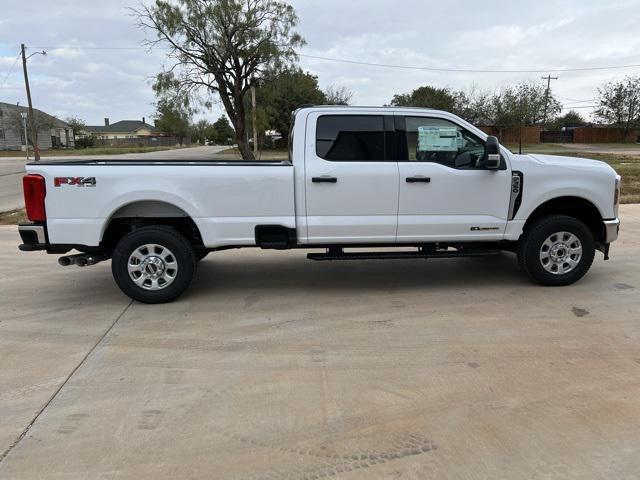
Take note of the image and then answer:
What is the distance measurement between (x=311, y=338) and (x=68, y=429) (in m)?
2.05

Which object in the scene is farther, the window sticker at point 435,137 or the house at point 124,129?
the house at point 124,129

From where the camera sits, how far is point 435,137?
5.78 meters

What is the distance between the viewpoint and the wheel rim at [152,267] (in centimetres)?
555

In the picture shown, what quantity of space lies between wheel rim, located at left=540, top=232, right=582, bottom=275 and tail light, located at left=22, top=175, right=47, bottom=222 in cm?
526

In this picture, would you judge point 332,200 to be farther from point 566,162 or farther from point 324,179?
point 566,162

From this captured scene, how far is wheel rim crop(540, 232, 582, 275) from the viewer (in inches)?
236

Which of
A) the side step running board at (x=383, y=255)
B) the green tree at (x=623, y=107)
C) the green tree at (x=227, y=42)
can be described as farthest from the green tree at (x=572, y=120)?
the side step running board at (x=383, y=255)

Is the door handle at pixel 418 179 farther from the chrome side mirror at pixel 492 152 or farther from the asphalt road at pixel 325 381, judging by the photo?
the asphalt road at pixel 325 381

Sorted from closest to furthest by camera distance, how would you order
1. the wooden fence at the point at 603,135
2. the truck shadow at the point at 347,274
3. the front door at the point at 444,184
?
1. the front door at the point at 444,184
2. the truck shadow at the point at 347,274
3. the wooden fence at the point at 603,135

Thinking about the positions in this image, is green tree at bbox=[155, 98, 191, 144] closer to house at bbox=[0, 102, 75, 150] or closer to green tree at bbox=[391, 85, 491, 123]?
green tree at bbox=[391, 85, 491, 123]

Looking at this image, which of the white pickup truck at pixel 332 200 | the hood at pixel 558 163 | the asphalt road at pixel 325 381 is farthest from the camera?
the hood at pixel 558 163

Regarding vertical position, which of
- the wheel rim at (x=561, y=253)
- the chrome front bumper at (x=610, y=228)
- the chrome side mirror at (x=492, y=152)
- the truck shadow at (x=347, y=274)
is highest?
the chrome side mirror at (x=492, y=152)

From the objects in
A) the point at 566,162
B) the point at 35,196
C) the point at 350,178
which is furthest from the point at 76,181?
the point at 566,162

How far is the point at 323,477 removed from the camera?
2.81 meters
